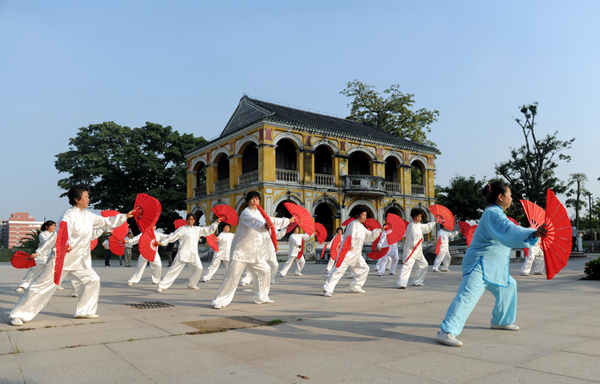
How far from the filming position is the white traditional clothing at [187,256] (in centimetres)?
933

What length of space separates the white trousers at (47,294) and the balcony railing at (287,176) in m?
19.2

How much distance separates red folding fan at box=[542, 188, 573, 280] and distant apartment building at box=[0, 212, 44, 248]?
202 meters

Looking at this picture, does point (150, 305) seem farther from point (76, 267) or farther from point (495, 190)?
point (495, 190)

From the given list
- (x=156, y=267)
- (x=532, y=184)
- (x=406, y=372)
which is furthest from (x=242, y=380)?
(x=532, y=184)

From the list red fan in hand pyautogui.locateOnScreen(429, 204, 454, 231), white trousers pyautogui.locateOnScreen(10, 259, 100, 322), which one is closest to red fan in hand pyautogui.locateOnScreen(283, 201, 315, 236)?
white trousers pyautogui.locateOnScreen(10, 259, 100, 322)

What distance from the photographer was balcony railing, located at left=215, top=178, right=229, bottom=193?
27945mm

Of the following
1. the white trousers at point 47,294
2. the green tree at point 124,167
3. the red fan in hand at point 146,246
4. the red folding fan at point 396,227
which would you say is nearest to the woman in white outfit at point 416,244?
the red folding fan at point 396,227

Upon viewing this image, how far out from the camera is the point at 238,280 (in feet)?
22.5

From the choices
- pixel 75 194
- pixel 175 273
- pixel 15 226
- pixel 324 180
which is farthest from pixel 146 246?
pixel 15 226

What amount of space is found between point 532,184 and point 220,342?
35.6 metres

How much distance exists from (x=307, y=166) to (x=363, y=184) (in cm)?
362

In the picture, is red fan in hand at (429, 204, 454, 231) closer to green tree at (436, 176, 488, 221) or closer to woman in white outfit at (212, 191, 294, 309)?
woman in white outfit at (212, 191, 294, 309)

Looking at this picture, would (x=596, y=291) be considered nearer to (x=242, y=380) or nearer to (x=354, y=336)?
(x=354, y=336)

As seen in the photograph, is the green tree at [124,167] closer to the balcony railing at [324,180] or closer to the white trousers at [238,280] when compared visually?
the balcony railing at [324,180]
